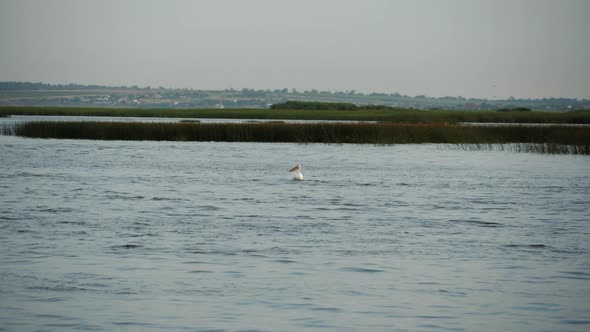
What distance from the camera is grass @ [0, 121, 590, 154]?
152ft

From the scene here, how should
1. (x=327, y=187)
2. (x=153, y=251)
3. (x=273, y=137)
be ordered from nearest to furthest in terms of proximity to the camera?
(x=153, y=251) → (x=327, y=187) → (x=273, y=137)

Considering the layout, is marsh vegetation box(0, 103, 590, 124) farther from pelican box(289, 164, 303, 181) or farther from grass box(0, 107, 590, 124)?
pelican box(289, 164, 303, 181)

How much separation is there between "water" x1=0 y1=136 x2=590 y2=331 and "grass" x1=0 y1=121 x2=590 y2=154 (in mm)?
17438

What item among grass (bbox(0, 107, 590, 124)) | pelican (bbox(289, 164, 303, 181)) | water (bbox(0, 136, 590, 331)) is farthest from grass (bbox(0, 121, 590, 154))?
grass (bbox(0, 107, 590, 124))

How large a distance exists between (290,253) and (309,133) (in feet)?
109

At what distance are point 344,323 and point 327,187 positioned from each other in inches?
647

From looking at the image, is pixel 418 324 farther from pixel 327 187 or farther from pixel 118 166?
pixel 118 166

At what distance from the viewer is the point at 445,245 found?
48.1ft

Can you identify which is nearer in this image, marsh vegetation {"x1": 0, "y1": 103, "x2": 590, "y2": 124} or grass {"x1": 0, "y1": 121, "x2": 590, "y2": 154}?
grass {"x1": 0, "y1": 121, "x2": 590, "y2": 154}

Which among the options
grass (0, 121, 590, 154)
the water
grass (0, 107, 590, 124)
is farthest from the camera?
grass (0, 107, 590, 124)

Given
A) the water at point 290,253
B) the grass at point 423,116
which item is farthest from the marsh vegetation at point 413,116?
the water at point 290,253

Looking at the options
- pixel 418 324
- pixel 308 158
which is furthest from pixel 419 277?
pixel 308 158

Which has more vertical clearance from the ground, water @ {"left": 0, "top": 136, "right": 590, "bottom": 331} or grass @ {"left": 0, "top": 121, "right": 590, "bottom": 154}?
grass @ {"left": 0, "top": 121, "right": 590, "bottom": 154}

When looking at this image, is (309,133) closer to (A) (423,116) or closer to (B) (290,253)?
(B) (290,253)
